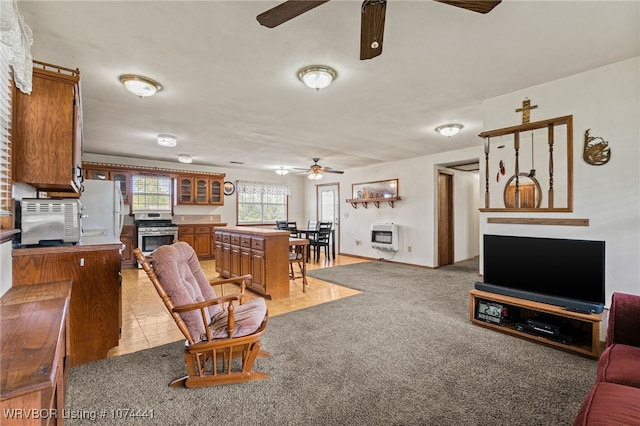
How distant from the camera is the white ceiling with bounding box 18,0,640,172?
74.2 inches

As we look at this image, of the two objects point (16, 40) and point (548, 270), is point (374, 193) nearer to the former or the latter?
point (548, 270)

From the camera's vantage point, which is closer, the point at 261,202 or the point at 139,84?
the point at 139,84

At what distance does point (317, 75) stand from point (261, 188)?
637 centimetres

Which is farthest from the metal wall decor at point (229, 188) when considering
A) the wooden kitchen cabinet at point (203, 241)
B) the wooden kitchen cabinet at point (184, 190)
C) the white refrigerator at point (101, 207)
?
the white refrigerator at point (101, 207)

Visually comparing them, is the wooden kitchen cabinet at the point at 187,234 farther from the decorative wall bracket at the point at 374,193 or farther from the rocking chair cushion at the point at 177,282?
the rocking chair cushion at the point at 177,282

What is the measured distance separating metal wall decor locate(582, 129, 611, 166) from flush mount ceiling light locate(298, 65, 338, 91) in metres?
2.32

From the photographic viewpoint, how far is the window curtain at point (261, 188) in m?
8.30

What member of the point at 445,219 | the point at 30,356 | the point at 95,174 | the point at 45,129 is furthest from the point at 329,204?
the point at 30,356

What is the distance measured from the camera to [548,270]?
8.85ft

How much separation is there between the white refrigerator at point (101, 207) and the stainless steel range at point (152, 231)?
63.3 inches

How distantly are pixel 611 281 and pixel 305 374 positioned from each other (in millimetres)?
2690

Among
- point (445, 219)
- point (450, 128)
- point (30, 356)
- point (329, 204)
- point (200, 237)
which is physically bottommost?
point (200, 237)

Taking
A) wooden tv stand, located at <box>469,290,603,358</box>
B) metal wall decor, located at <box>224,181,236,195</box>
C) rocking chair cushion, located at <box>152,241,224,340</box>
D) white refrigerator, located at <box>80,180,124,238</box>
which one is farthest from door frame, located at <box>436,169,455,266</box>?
white refrigerator, located at <box>80,180,124,238</box>

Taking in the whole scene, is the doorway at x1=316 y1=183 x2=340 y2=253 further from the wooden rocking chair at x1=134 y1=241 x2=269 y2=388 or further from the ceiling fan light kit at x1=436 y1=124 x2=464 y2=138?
the wooden rocking chair at x1=134 y1=241 x2=269 y2=388
